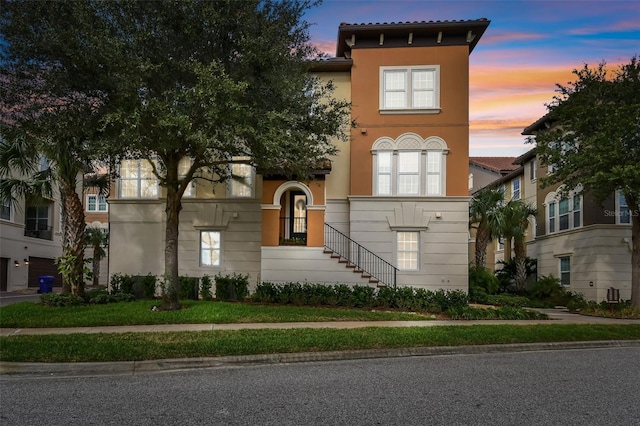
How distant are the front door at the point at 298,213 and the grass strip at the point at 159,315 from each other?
675 centimetres

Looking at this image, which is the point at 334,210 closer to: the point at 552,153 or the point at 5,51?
the point at 552,153

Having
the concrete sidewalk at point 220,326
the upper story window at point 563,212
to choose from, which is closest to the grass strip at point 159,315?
the concrete sidewalk at point 220,326

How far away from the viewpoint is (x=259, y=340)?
34.2 feet

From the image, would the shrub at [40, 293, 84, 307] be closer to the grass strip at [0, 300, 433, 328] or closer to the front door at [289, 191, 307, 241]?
the grass strip at [0, 300, 433, 328]

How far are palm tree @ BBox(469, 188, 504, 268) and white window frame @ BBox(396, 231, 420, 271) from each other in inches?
210

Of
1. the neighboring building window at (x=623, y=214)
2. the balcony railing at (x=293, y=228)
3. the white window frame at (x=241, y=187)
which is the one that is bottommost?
the balcony railing at (x=293, y=228)

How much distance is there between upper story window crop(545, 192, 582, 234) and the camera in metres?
24.1

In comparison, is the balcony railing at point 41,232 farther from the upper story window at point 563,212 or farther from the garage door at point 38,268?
the upper story window at point 563,212

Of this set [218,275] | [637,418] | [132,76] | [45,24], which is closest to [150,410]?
[637,418]

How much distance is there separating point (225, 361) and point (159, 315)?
5138 mm

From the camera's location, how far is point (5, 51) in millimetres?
13875

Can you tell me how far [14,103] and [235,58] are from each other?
6.51 metres

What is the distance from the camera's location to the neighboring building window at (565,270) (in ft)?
80.8

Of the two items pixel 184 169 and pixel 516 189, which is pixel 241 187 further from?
pixel 516 189
